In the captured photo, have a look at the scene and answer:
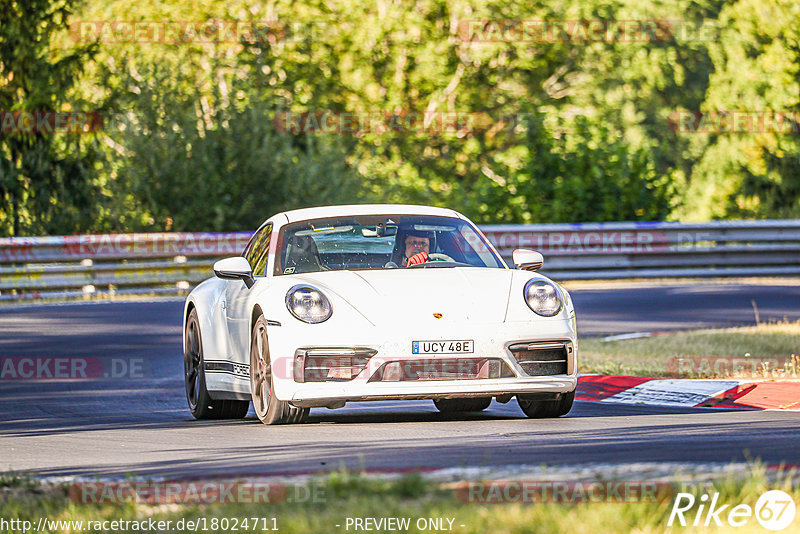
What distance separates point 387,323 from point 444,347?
356mm

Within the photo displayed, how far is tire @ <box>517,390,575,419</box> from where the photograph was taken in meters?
9.07

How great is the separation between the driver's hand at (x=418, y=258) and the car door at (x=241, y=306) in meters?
0.95

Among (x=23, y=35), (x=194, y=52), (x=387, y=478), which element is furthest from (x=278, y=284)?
(x=194, y=52)

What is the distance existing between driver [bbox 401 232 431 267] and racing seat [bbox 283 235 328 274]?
58 cm

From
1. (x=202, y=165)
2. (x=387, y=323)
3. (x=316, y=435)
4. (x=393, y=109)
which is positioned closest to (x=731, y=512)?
(x=316, y=435)

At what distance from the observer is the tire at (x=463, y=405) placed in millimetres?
10375

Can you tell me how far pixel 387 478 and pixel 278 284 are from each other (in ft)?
10.7

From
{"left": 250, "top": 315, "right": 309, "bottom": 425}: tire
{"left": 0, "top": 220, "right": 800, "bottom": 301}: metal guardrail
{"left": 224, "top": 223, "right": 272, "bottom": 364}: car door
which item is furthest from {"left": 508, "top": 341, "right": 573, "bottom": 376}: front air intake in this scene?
{"left": 0, "top": 220, "right": 800, "bottom": 301}: metal guardrail

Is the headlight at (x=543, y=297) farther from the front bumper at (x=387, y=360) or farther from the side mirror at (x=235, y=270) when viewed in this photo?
the side mirror at (x=235, y=270)

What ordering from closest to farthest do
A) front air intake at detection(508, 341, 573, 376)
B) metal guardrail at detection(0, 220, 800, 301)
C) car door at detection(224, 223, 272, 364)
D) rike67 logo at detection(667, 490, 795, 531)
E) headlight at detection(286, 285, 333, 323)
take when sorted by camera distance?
rike67 logo at detection(667, 490, 795, 531) < headlight at detection(286, 285, 333, 323) < front air intake at detection(508, 341, 573, 376) < car door at detection(224, 223, 272, 364) < metal guardrail at detection(0, 220, 800, 301)

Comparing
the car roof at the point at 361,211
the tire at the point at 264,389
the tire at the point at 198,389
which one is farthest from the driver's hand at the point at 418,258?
the tire at the point at 198,389

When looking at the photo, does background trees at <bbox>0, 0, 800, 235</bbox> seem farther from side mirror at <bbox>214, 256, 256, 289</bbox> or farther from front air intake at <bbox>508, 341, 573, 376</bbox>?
front air intake at <bbox>508, 341, 573, 376</bbox>

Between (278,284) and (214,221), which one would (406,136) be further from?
(278,284)

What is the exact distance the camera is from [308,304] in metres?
8.58
